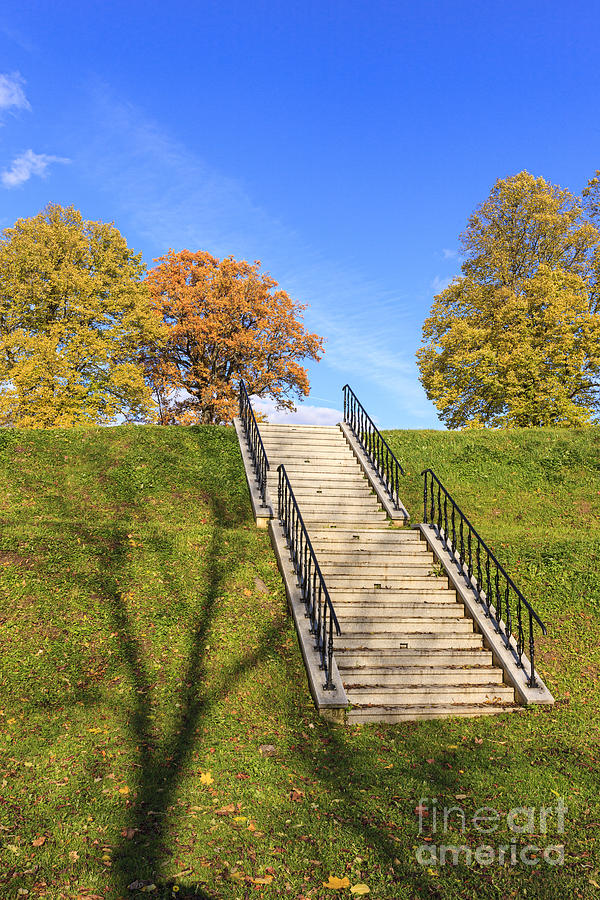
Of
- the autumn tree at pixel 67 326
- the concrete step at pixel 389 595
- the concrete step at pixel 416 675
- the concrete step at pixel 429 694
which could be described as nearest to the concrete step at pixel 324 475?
the concrete step at pixel 389 595

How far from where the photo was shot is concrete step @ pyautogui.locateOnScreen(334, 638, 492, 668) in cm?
769

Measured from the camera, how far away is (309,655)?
757cm

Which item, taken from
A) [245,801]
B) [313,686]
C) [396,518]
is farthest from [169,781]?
[396,518]

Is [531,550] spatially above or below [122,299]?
below

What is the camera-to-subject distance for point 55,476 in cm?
Result: 1332

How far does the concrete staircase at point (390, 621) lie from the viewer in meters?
7.21

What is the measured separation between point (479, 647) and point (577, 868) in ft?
12.8

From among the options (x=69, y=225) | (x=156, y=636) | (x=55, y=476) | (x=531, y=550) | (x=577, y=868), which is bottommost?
(x=577, y=868)

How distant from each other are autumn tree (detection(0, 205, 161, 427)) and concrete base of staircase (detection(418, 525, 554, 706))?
56.2 feet

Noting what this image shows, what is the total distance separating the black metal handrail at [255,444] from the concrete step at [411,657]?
4.49m

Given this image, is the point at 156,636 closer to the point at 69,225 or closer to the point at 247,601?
the point at 247,601

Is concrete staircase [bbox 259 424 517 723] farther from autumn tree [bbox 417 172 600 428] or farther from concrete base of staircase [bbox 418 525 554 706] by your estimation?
autumn tree [bbox 417 172 600 428]

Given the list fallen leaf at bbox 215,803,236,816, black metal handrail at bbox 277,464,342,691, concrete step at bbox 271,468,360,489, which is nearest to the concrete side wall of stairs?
black metal handrail at bbox 277,464,342,691

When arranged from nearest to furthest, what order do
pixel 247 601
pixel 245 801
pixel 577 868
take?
pixel 577 868, pixel 245 801, pixel 247 601
